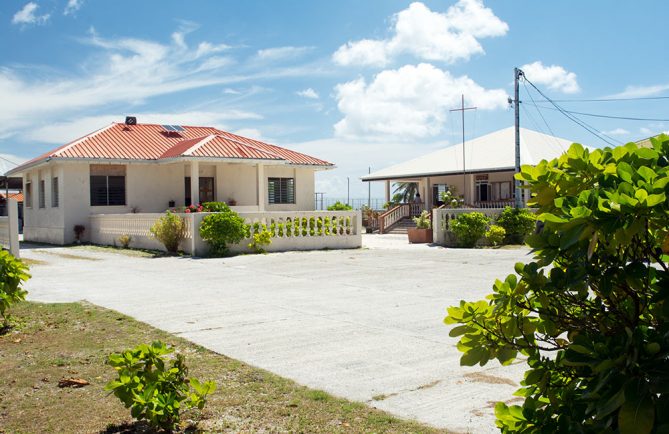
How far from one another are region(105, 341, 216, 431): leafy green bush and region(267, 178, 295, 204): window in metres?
27.3

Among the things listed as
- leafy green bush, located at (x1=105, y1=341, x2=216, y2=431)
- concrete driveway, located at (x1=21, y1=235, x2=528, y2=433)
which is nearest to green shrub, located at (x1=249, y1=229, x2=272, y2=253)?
concrete driveway, located at (x1=21, y1=235, x2=528, y2=433)

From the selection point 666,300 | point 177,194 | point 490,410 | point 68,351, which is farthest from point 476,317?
point 177,194

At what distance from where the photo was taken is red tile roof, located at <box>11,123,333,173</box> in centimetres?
2758

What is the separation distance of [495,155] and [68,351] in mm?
33854

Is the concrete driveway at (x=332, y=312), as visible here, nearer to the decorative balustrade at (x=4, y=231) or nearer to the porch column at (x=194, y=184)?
the decorative balustrade at (x=4, y=231)

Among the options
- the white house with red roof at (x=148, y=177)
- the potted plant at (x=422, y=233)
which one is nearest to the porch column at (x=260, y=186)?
the white house with red roof at (x=148, y=177)

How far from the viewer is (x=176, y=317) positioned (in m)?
8.88

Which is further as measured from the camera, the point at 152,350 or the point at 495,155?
the point at 495,155

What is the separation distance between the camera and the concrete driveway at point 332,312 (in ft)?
17.4

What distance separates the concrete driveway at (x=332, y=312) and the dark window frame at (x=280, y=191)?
1268 centimetres

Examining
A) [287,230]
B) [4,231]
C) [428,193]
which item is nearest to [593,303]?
[4,231]

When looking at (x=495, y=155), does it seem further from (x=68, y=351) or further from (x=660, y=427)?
(x=660, y=427)

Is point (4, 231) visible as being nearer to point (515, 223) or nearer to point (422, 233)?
point (422, 233)

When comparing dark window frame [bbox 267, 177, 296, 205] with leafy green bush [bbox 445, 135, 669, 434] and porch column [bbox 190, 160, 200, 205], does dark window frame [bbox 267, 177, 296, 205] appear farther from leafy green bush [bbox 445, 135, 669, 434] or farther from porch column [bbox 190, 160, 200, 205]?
leafy green bush [bbox 445, 135, 669, 434]
